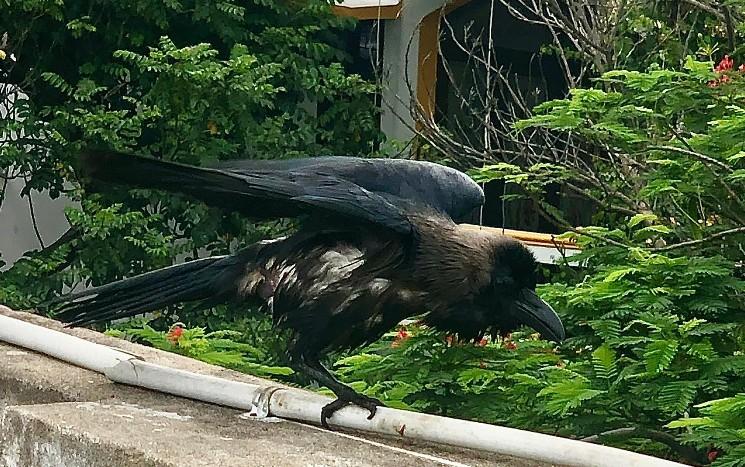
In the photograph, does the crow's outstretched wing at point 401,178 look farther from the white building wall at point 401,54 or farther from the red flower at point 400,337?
the white building wall at point 401,54

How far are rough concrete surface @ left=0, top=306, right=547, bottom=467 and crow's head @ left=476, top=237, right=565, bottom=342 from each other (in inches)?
23.5

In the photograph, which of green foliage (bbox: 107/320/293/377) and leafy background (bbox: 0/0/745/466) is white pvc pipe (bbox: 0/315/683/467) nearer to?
leafy background (bbox: 0/0/745/466)

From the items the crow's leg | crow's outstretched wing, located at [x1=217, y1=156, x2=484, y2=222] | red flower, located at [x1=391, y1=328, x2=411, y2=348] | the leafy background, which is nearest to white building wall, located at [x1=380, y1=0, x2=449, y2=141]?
the leafy background

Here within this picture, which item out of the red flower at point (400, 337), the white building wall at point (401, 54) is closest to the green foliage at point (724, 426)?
the red flower at point (400, 337)

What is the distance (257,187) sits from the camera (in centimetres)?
274

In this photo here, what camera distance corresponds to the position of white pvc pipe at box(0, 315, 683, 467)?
2244 mm

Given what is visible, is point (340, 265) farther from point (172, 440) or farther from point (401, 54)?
point (401, 54)

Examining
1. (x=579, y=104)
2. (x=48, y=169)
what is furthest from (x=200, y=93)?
(x=579, y=104)

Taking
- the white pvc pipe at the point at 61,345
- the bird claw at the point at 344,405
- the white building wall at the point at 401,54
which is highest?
the white building wall at the point at 401,54

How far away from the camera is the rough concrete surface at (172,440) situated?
2221mm

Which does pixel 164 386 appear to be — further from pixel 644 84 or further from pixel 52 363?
pixel 644 84

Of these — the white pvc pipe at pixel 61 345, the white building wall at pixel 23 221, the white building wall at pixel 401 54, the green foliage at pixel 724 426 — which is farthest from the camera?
the white building wall at pixel 401 54

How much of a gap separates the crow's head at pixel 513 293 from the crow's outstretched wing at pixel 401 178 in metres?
0.22

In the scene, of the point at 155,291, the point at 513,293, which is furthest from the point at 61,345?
the point at 513,293
